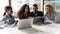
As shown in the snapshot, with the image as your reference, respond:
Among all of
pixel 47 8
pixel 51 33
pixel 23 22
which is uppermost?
pixel 47 8

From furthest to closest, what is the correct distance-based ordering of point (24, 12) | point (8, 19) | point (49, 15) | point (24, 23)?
point (49, 15), point (24, 12), point (8, 19), point (24, 23)

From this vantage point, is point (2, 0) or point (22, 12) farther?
point (2, 0)

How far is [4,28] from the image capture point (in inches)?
90.4

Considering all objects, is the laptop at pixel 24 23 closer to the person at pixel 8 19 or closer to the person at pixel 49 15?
the person at pixel 8 19

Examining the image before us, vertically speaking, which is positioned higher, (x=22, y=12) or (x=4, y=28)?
(x=22, y=12)

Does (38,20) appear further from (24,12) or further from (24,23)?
(24,23)

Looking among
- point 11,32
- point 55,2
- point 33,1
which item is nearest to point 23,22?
point 11,32

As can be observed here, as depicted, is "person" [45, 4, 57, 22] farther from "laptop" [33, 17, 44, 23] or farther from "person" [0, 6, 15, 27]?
"person" [0, 6, 15, 27]

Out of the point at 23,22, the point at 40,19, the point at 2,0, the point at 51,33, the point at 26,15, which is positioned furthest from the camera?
the point at 2,0

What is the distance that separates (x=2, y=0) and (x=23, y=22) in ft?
6.68

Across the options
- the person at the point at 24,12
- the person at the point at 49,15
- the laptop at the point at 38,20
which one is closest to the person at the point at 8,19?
the person at the point at 24,12

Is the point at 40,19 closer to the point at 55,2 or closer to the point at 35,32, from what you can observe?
the point at 35,32

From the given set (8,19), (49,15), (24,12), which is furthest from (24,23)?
(49,15)

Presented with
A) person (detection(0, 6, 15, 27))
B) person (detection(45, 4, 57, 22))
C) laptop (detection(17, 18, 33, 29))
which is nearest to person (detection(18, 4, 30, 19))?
person (detection(0, 6, 15, 27))
